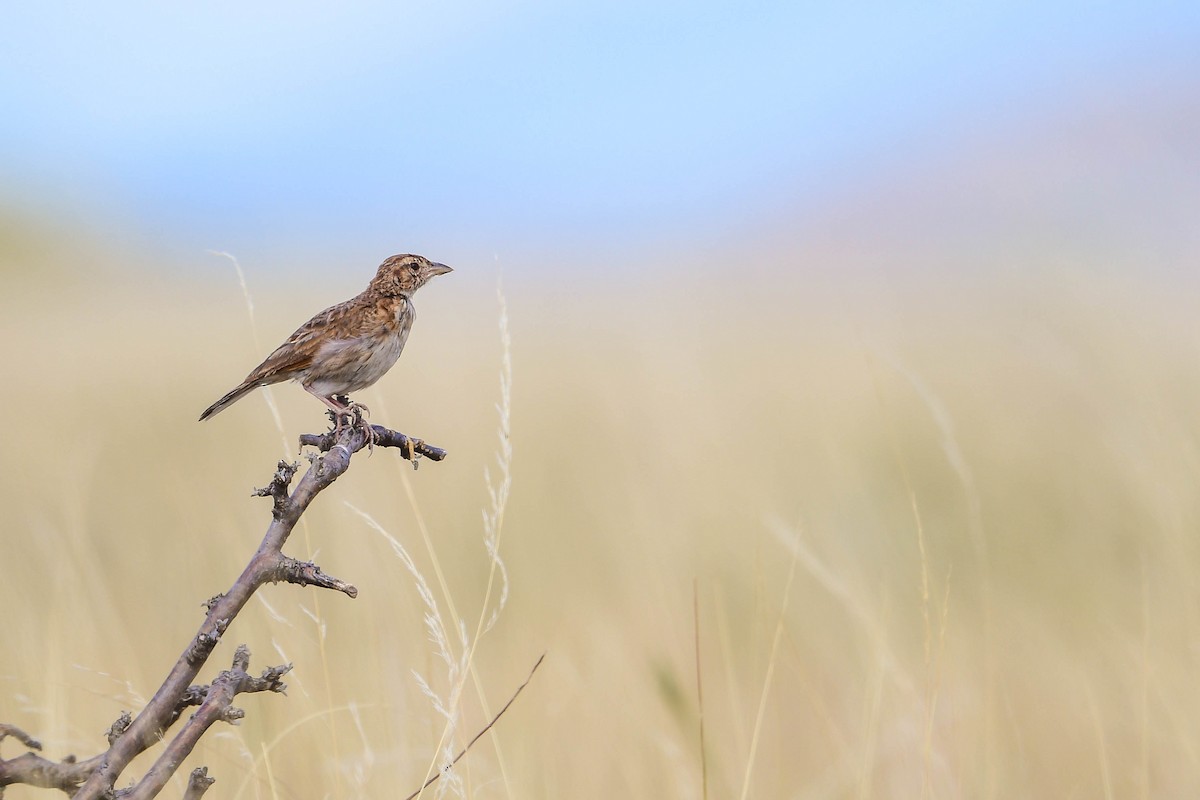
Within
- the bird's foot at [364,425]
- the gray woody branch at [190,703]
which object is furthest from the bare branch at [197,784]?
the bird's foot at [364,425]

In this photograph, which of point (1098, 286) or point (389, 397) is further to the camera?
point (389, 397)

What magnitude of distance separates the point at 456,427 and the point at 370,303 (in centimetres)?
559

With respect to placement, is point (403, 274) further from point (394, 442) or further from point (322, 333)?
point (394, 442)

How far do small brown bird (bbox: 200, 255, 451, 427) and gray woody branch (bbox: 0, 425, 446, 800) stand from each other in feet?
4.73

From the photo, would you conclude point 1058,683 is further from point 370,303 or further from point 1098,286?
point 1098,286

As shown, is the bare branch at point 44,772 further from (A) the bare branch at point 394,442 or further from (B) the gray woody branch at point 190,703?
(A) the bare branch at point 394,442

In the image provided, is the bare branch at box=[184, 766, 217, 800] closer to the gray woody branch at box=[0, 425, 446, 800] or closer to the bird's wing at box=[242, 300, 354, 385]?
the gray woody branch at box=[0, 425, 446, 800]

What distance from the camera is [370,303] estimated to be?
9.66ft

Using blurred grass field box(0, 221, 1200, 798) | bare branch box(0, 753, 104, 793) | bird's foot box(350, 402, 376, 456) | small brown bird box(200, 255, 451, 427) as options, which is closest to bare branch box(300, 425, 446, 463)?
bird's foot box(350, 402, 376, 456)

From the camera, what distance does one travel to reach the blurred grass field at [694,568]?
3.39 meters

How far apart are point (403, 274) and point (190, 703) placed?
1.85m

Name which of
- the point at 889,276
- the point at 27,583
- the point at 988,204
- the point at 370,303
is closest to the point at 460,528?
the point at 27,583

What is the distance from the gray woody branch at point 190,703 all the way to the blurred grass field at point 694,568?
87 cm

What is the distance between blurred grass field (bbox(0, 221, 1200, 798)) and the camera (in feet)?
11.1
